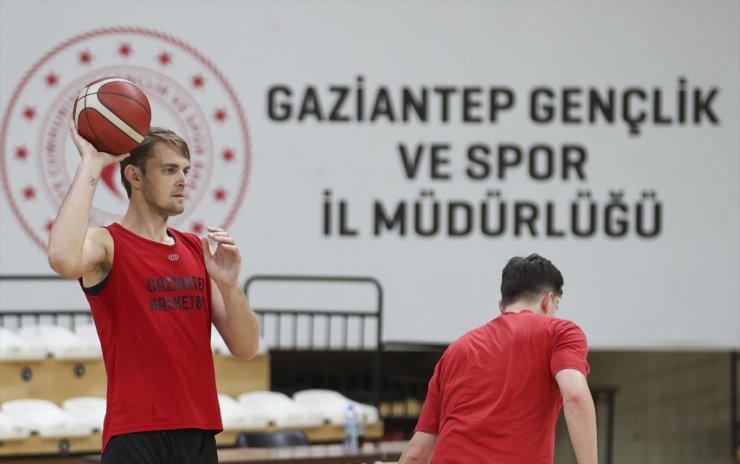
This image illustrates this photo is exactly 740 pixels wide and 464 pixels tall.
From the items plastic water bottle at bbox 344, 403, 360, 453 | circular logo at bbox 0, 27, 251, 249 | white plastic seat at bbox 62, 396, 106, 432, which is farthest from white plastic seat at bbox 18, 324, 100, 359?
plastic water bottle at bbox 344, 403, 360, 453

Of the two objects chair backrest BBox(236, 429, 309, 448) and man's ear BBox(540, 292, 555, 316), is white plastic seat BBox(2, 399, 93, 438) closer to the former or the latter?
chair backrest BBox(236, 429, 309, 448)

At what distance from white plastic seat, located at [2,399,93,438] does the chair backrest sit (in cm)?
115

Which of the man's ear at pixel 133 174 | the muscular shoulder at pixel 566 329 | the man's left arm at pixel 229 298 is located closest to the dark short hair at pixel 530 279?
the muscular shoulder at pixel 566 329

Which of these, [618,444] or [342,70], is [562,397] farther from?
[618,444]

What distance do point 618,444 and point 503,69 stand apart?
3.69 metres

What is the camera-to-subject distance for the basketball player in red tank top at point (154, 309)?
3.42 m

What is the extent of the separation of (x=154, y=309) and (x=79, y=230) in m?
0.37

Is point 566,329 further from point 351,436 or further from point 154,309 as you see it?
point 351,436

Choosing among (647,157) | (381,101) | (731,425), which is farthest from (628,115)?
(731,425)

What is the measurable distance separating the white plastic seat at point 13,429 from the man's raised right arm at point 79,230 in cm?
384

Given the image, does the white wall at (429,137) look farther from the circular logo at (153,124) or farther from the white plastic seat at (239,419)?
the white plastic seat at (239,419)

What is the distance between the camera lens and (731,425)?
35.7 feet

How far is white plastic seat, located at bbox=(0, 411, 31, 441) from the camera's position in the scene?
689cm

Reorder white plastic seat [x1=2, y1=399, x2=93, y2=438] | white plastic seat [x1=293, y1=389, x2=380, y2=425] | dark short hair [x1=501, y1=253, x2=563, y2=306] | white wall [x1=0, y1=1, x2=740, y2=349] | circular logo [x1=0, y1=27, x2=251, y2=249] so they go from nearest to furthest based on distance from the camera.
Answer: dark short hair [x1=501, y1=253, x2=563, y2=306], white plastic seat [x1=2, y1=399, x2=93, y2=438], white plastic seat [x1=293, y1=389, x2=380, y2=425], circular logo [x1=0, y1=27, x2=251, y2=249], white wall [x1=0, y1=1, x2=740, y2=349]
